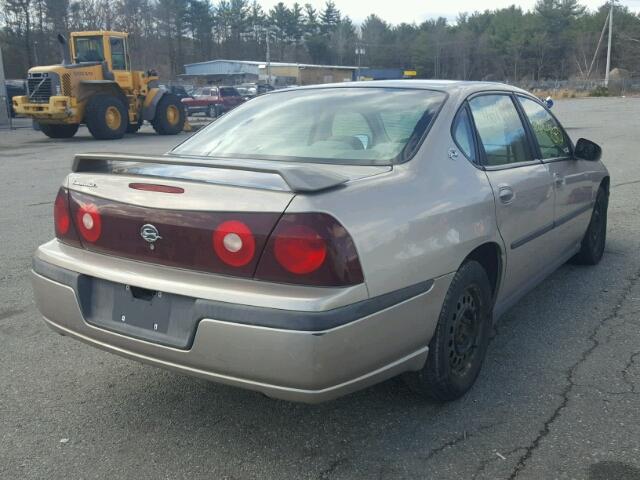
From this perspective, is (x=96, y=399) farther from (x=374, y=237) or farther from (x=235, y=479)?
(x=374, y=237)

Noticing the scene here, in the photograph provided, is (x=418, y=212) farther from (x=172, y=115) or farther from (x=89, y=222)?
(x=172, y=115)

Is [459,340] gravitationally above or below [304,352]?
below

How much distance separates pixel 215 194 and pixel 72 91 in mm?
18867

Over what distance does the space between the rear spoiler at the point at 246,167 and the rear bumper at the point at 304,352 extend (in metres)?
0.49

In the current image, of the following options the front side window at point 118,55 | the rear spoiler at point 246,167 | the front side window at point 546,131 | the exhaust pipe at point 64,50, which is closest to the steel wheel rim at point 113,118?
the front side window at point 118,55

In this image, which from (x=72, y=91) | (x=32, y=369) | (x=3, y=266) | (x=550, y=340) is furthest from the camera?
(x=72, y=91)

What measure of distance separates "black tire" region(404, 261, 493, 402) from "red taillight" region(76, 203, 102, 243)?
4.99ft

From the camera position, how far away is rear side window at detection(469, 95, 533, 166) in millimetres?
3471

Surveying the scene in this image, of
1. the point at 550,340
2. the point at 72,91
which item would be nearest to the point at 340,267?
the point at 550,340

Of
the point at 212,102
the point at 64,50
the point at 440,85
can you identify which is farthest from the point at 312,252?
the point at 212,102

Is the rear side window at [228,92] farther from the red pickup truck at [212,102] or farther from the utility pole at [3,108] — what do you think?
the utility pole at [3,108]

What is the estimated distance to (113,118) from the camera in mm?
20219

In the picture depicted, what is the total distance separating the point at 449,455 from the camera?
2611mm

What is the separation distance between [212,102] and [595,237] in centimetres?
3179
